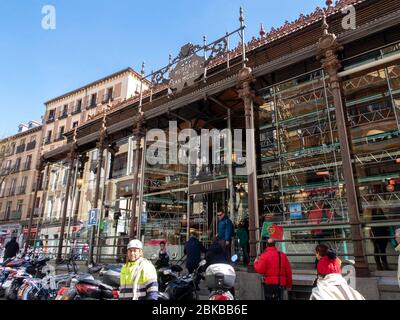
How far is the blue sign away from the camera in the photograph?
9.98 m

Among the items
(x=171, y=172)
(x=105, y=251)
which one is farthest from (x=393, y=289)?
(x=105, y=251)

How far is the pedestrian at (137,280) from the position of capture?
398 cm

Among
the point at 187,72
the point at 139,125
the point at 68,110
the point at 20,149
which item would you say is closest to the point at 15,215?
the point at 20,149

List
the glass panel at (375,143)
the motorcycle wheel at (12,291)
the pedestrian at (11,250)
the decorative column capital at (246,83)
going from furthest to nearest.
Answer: the pedestrian at (11,250)
the glass panel at (375,143)
the decorative column capital at (246,83)
the motorcycle wheel at (12,291)

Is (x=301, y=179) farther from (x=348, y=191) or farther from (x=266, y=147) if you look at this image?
(x=348, y=191)

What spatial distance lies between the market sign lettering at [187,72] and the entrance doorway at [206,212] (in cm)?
466

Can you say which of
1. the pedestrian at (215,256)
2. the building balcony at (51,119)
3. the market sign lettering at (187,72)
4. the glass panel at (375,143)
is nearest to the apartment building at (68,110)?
the building balcony at (51,119)

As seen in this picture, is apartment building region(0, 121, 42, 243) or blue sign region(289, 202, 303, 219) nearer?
blue sign region(289, 202, 303, 219)

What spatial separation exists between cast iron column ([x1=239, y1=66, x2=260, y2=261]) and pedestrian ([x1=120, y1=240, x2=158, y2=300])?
4421 mm

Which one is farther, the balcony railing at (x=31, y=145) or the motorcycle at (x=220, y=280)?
the balcony railing at (x=31, y=145)

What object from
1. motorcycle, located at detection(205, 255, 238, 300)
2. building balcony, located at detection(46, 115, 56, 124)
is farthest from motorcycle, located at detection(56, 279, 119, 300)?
building balcony, located at detection(46, 115, 56, 124)

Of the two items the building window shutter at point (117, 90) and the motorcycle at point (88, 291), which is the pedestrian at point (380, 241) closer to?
the motorcycle at point (88, 291)

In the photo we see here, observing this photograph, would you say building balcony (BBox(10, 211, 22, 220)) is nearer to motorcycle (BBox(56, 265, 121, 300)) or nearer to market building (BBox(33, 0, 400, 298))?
market building (BBox(33, 0, 400, 298))

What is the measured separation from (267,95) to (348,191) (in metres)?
5.34
